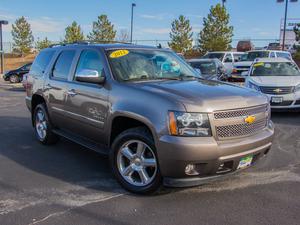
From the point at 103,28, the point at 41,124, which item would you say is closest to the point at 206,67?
the point at 41,124

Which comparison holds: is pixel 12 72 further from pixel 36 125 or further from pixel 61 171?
pixel 61 171

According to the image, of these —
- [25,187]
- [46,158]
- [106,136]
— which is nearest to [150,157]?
[106,136]

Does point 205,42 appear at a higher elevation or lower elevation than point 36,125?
higher

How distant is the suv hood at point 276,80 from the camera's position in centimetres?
1007

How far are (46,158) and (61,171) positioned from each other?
2.60 feet

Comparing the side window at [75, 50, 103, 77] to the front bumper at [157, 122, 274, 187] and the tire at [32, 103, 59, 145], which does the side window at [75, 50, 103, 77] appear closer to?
the tire at [32, 103, 59, 145]

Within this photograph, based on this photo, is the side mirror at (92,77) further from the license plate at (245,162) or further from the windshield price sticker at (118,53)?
the license plate at (245,162)

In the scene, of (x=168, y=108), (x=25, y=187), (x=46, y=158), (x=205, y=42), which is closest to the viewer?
(x=168, y=108)

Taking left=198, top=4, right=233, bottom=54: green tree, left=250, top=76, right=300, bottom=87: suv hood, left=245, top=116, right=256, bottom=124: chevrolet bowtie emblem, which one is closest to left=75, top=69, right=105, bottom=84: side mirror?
left=245, top=116, right=256, bottom=124: chevrolet bowtie emblem

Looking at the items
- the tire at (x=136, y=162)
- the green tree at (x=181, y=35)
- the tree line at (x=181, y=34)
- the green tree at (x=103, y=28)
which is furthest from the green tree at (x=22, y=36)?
the tire at (x=136, y=162)

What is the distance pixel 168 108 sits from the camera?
4.07 m

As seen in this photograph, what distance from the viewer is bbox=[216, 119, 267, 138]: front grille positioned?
412cm

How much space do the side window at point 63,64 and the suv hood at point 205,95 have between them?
1781 millimetres

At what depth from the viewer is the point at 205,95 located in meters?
4.30
